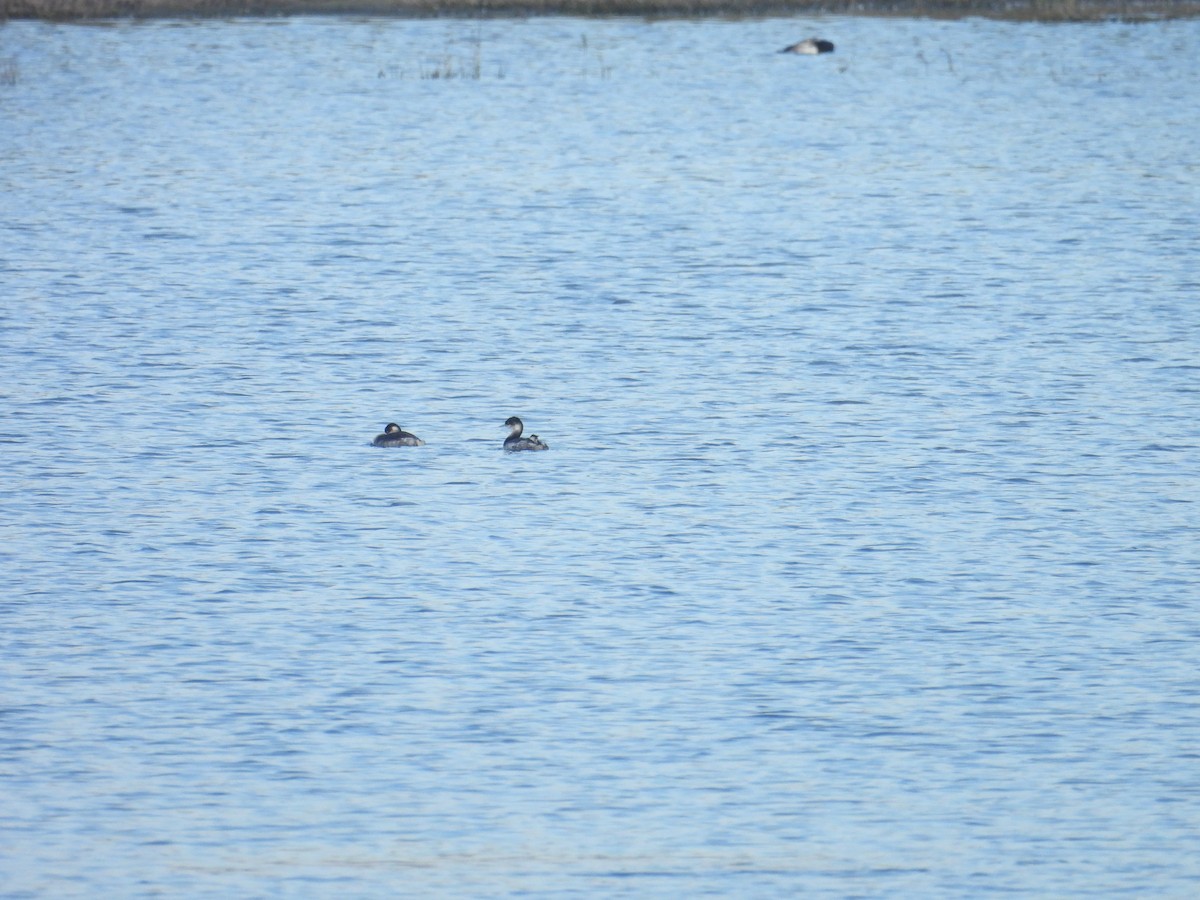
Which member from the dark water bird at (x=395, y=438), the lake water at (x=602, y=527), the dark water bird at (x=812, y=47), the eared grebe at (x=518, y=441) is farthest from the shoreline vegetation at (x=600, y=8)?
the eared grebe at (x=518, y=441)

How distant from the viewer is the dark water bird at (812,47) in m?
47.1

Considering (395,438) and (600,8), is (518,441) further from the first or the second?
(600,8)

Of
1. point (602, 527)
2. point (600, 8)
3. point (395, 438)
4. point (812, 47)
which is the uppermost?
point (600, 8)

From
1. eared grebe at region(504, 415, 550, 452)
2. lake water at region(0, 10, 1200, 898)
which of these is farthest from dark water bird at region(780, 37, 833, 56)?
eared grebe at region(504, 415, 550, 452)

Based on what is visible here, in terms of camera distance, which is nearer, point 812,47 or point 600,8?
point 812,47

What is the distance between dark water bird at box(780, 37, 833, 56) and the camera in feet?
155

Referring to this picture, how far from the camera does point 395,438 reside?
17.4 m

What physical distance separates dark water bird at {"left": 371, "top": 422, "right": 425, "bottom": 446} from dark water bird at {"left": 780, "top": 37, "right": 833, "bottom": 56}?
3138 cm

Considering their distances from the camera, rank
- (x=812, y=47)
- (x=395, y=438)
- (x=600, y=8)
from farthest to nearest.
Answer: (x=600, y=8) < (x=812, y=47) < (x=395, y=438)

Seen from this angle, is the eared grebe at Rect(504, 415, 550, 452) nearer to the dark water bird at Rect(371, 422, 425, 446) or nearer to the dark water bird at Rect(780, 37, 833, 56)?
the dark water bird at Rect(371, 422, 425, 446)

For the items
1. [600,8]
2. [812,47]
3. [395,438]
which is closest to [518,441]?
[395,438]

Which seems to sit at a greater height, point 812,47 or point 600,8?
point 600,8

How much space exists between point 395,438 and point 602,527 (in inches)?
109

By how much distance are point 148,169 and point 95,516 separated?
63.3 ft
